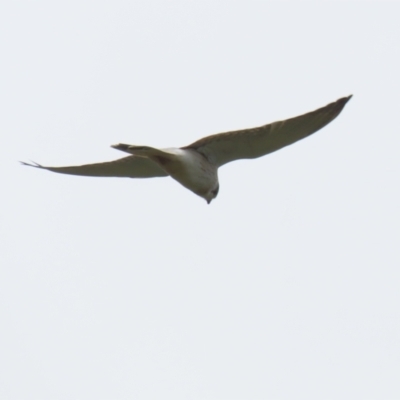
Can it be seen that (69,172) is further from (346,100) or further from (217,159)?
(346,100)

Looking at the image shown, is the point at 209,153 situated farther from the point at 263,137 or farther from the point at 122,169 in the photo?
the point at 122,169

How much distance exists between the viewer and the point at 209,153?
12.8 m

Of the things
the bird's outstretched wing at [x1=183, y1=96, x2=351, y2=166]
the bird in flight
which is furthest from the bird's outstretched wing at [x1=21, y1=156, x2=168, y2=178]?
the bird's outstretched wing at [x1=183, y1=96, x2=351, y2=166]

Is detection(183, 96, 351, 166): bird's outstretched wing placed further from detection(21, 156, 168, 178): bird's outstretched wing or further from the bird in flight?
detection(21, 156, 168, 178): bird's outstretched wing

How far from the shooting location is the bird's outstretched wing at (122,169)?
1344 cm

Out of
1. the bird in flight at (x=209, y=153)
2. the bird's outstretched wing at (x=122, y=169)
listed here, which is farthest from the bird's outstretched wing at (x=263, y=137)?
the bird's outstretched wing at (x=122, y=169)

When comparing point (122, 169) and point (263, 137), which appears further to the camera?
point (122, 169)

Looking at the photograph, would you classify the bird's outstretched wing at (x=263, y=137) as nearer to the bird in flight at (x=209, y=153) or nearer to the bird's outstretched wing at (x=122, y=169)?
the bird in flight at (x=209, y=153)

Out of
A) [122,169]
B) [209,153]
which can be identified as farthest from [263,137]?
[122,169]

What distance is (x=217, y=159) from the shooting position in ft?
42.3

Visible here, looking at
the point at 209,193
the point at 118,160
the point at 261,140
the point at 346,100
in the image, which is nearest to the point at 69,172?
the point at 118,160

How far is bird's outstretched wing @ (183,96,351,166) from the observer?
1161 cm

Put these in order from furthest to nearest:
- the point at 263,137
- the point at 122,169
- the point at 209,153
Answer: the point at 122,169 → the point at 209,153 → the point at 263,137

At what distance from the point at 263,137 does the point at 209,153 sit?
803mm
